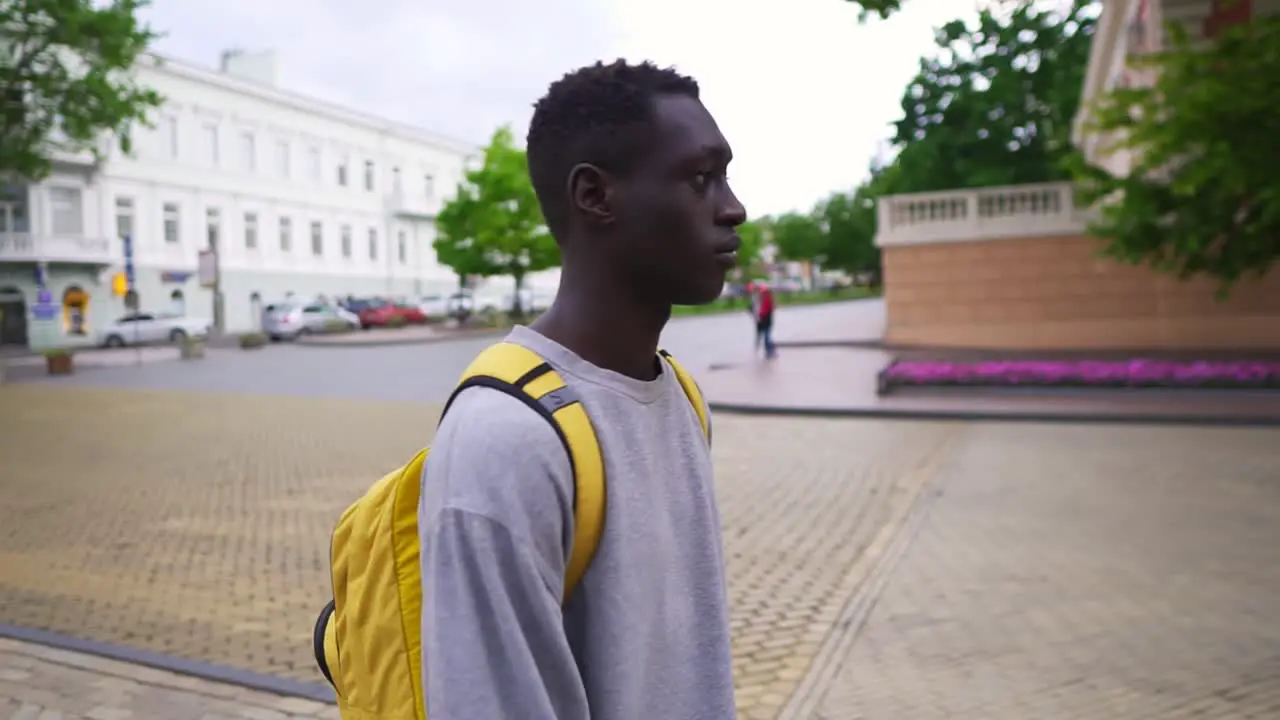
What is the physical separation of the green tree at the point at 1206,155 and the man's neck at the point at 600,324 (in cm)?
969

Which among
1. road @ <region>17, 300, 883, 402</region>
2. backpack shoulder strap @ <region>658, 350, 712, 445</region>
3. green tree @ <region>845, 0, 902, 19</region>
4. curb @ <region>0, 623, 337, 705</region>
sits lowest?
curb @ <region>0, 623, 337, 705</region>

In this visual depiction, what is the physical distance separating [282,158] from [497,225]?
1341 centimetres

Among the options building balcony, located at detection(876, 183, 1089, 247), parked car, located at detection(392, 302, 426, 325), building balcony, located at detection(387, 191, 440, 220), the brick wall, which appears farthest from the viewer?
building balcony, located at detection(387, 191, 440, 220)

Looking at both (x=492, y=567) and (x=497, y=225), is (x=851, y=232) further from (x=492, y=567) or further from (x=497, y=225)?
(x=492, y=567)

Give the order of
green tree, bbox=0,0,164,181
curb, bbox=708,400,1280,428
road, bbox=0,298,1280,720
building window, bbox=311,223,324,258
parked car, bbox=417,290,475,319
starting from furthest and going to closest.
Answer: building window, bbox=311,223,324,258 → parked car, bbox=417,290,475,319 → green tree, bbox=0,0,164,181 → curb, bbox=708,400,1280,428 → road, bbox=0,298,1280,720

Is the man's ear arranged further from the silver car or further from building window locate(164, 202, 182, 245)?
building window locate(164, 202, 182, 245)

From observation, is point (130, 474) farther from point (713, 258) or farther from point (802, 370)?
point (802, 370)

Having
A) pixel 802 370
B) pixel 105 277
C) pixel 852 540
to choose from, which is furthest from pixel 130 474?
pixel 105 277

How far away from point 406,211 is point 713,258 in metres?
59.6

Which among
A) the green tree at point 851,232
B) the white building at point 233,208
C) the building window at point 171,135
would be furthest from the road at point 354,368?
the green tree at point 851,232

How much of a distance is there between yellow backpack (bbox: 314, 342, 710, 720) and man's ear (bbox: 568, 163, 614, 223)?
205mm

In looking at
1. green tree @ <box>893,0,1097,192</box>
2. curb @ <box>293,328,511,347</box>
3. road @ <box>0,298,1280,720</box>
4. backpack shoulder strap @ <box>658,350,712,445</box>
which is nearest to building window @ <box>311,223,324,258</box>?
curb @ <box>293,328,511,347</box>

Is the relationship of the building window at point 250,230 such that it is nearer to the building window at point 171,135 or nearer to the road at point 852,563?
the building window at point 171,135

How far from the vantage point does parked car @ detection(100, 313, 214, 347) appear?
3975cm
